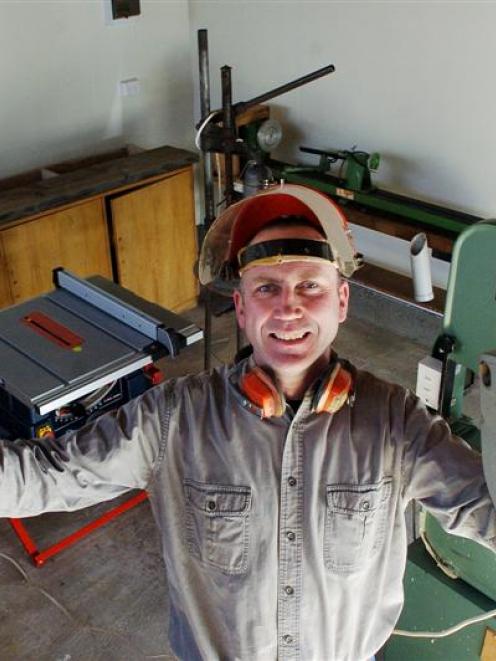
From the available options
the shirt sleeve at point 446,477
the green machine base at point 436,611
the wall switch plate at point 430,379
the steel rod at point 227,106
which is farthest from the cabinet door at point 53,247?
the shirt sleeve at point 446,477

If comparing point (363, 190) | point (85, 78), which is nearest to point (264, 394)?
point (363, 190)

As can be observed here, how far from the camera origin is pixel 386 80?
4.18 m

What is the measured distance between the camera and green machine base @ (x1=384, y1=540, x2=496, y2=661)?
202 cm

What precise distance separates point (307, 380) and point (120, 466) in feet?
1.24

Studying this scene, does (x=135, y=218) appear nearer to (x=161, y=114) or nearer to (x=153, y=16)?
(x=161, y=114)

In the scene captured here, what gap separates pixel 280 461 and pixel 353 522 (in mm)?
169

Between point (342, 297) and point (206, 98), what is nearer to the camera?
point (342, 297)

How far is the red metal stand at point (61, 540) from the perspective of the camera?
3.09 meters

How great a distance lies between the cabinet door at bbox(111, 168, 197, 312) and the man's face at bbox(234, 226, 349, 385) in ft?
9.66

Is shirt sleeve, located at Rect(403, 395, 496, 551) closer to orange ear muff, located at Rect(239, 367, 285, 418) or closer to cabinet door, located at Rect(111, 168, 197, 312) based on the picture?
orange ear muff, located at Rect(239, 367, 285, 418)

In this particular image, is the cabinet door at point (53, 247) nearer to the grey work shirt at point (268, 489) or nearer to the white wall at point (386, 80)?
the white wall at point (386, 80)

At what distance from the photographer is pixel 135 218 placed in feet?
14.3

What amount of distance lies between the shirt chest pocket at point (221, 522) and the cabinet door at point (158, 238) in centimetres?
300

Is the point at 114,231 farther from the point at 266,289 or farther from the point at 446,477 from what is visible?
the point at 446,477
